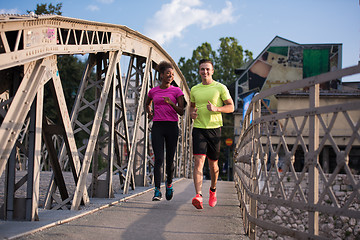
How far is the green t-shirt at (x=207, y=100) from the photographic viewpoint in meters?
6.79

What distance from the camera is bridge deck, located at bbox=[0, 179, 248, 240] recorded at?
15.0ft

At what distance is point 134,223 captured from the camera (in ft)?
17.7

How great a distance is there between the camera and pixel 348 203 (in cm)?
338

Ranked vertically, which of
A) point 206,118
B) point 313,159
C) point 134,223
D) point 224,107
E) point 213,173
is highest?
point 224,107

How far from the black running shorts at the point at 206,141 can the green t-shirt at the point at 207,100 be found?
69 mm

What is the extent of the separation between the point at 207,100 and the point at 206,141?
561 millimetres

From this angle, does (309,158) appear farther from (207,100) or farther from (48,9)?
(48,9)

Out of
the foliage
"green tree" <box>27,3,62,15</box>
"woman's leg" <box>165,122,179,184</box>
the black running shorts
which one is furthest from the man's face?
the foliage

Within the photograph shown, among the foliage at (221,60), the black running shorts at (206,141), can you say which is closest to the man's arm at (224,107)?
the black running shorts at (206,141)

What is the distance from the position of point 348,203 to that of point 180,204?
4.26 m

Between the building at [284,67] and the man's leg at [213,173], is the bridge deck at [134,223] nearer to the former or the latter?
the man's leg at [213,173]

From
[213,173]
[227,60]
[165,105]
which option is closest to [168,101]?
[165,105]

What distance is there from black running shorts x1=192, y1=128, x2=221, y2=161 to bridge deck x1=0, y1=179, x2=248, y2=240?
31.3 inches

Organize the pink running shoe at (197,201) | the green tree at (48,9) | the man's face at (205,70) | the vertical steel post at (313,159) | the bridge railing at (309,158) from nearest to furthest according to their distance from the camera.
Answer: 1. the bridge railing at (309,158)
2. the vertical steel post at (313,159)
3. the pink running shoe at (197,201)
4. the man's face at (205,70)
5. the green tree at (48,9)
